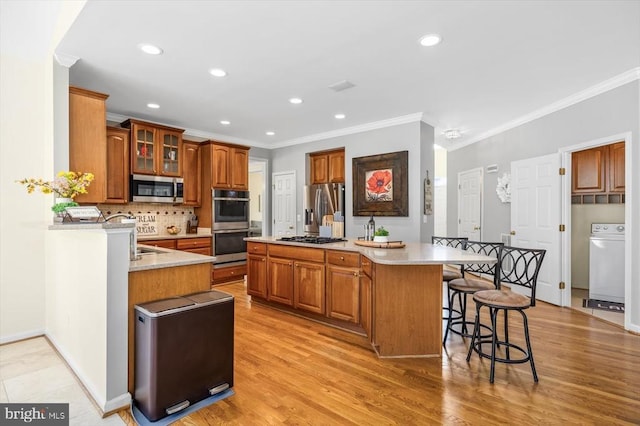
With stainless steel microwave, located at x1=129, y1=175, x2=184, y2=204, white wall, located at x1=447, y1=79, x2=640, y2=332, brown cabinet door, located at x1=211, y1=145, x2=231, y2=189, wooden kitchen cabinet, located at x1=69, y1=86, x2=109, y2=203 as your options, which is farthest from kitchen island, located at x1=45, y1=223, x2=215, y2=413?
white wall, located at x1=447, y1=79, x2=640, y2=332

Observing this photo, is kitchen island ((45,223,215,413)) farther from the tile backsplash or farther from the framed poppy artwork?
the framed poppy artwork

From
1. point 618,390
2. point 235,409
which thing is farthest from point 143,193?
point 618,390

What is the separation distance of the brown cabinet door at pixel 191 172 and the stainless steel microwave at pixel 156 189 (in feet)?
0.71

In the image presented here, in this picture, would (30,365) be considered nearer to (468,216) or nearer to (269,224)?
(269,224)

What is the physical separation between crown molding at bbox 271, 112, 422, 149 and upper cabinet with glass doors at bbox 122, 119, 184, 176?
214cm

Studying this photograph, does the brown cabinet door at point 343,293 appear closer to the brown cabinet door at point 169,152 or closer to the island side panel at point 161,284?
the island side panel at point 161,284

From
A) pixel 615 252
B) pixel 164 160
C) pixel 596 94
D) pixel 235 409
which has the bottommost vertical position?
pixel 235 409

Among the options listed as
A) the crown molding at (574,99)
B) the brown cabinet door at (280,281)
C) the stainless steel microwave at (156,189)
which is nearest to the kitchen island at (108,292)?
the brown cabinet door at (280,281)

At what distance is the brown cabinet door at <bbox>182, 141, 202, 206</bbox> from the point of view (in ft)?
17.8

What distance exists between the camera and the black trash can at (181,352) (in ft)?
6.17

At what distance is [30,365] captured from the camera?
8.49ft

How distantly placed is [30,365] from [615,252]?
6574 mm

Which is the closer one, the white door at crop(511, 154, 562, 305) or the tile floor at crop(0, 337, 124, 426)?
the tile floor at crop(0, 337, 124, 426)

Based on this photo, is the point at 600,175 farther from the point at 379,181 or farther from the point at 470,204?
the point at 379,181
